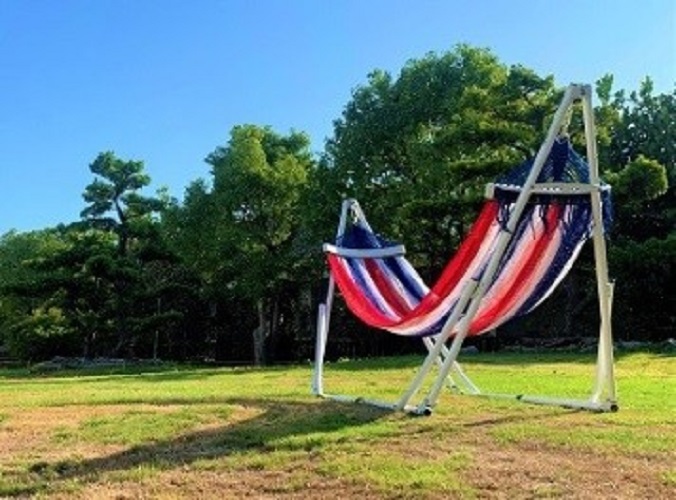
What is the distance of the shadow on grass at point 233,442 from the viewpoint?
4.77m

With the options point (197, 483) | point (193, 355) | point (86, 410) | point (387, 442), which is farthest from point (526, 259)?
point (193, 355)

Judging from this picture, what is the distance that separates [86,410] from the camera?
7066mm

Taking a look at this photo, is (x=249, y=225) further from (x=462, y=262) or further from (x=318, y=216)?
(x=462, y=262)

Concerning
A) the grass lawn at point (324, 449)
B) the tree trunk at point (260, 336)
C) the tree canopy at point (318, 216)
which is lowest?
the grass lawn at point (324, 449)

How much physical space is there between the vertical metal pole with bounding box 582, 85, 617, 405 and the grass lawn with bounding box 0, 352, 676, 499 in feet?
0.98

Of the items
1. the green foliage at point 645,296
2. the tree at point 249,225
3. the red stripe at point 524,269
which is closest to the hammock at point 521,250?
the red stripe at point 524,269

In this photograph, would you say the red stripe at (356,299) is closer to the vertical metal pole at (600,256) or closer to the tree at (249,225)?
the vertical metal pole at (600,256)

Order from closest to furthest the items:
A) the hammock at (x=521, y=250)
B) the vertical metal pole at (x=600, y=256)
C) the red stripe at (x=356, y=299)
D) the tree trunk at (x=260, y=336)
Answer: the vertical metal pole at (x=600, y=256) → the hammock at (x=521, y=250) → the red stripe at (x=356, y=299) → the tree trunk at (x=260, y=336)

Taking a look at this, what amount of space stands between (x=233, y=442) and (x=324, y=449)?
2.20 ft

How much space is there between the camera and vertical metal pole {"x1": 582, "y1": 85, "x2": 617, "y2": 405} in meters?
5.94

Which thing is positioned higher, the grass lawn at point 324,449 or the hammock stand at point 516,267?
the hammock stand at point 516,267

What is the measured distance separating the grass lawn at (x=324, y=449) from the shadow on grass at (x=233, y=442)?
1cm

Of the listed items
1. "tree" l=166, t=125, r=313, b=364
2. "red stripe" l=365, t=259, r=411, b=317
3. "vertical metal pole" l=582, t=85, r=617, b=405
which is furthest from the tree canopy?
"vertical metal pole" l=582, t=85, r=617, b=405

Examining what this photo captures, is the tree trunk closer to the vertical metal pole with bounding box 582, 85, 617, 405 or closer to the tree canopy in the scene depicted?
the tree canopy
